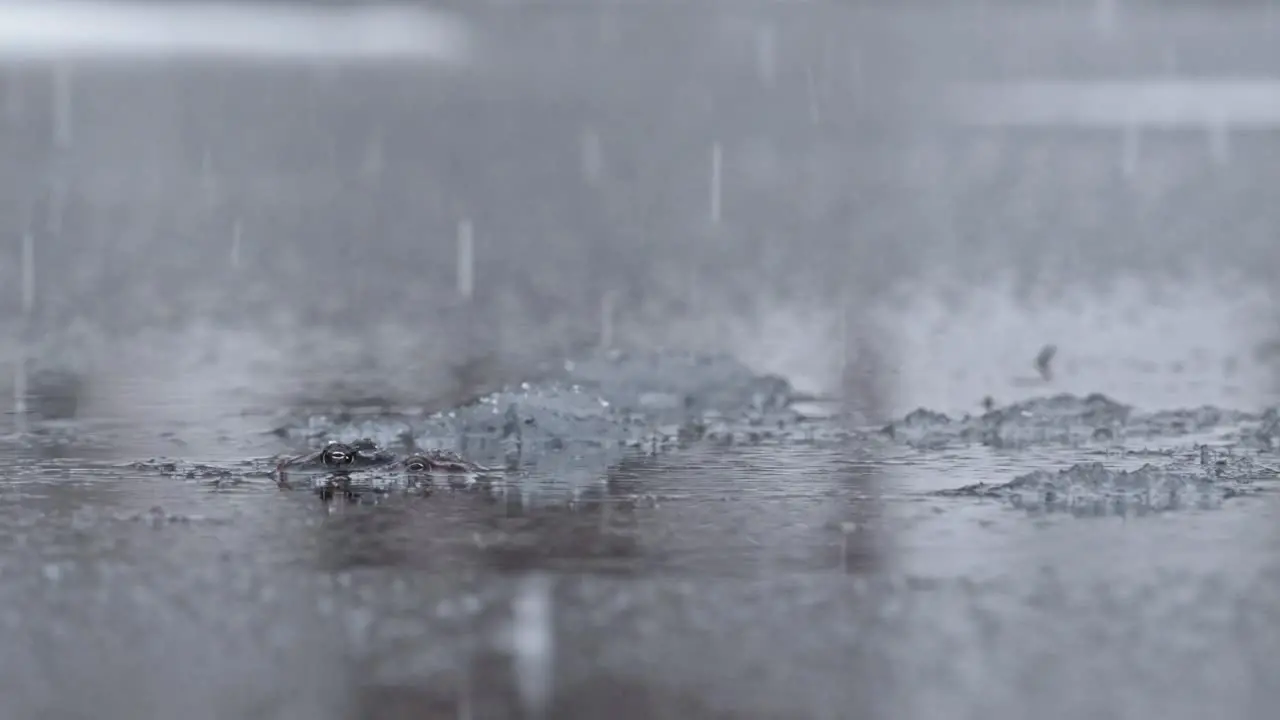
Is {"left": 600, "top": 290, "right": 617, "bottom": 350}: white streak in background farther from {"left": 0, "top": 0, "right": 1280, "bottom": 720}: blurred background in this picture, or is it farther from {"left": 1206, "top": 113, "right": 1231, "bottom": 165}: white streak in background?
{"left": 1206, "top": 113, "right": 1231, "bottom": 165}: white streak in background

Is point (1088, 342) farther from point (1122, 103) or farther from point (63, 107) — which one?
point (1122, 103)

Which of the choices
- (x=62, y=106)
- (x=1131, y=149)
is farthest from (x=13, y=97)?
(x=1131, y=149)

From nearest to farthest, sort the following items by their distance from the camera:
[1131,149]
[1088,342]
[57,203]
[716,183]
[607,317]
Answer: [1088,342] < [607,317] < [57,203] < [716,183] < [1131,149]

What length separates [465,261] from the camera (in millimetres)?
36094

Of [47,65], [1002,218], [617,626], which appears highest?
[47,65]

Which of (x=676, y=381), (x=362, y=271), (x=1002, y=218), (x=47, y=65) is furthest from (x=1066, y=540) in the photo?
(x=47, y=65)

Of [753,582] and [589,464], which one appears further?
[589,464]

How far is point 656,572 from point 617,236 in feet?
106

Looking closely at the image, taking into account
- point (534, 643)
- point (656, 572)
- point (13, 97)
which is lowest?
point (534, 643)

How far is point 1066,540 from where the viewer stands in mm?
12266

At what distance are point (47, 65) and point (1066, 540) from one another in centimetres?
13025

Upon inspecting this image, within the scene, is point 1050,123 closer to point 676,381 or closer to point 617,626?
point 676,381

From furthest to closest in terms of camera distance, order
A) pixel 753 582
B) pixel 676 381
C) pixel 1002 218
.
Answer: pixel 1002 218 < pixel 676 381 < pixel 753 582

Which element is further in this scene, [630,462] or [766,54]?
[766,54]
